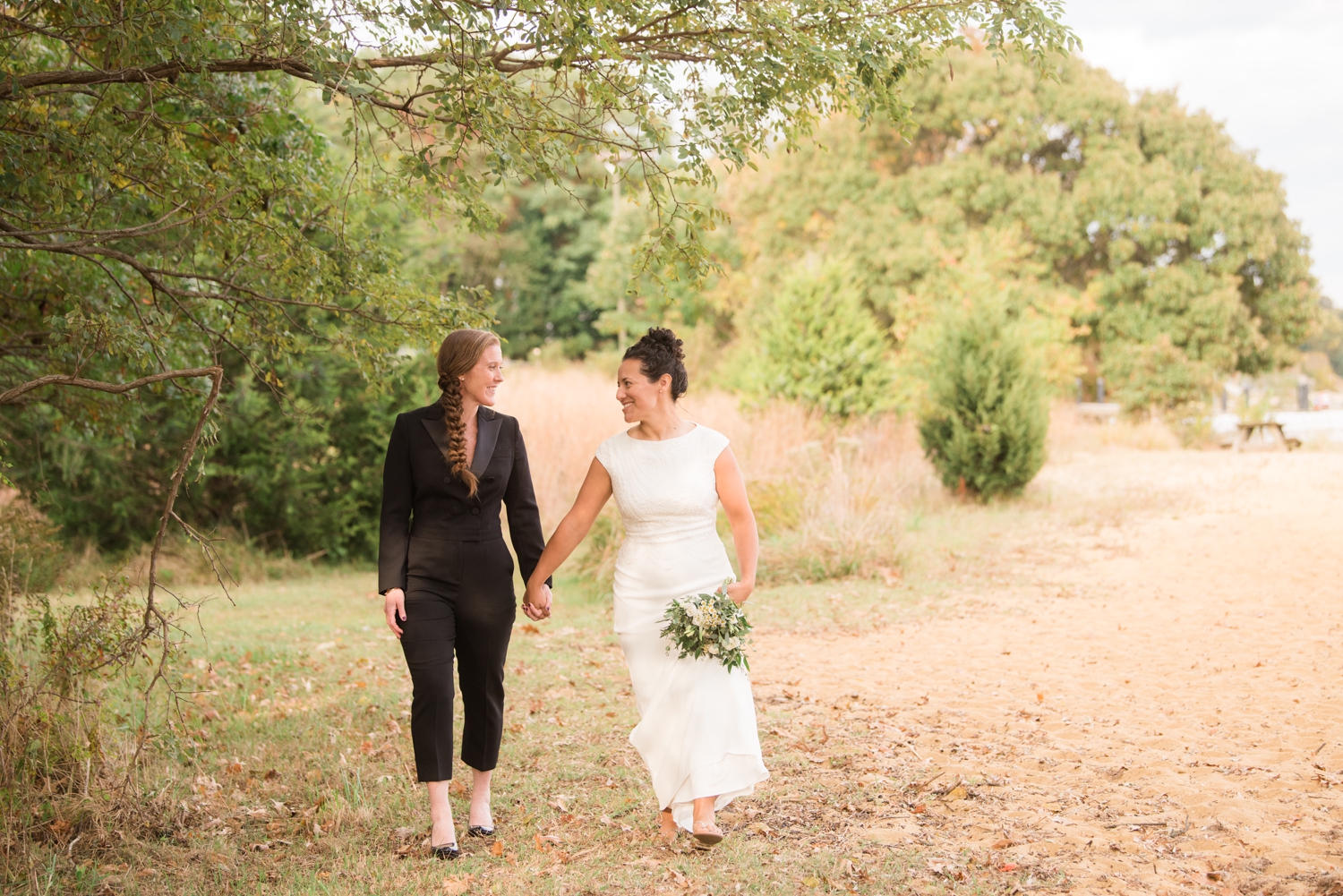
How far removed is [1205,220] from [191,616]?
25802 mm

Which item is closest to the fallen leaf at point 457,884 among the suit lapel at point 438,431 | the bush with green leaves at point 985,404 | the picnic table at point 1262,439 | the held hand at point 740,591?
the held hand at point 740,591

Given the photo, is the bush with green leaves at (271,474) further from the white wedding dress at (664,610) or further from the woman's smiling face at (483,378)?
the white wedding dress at (664,610)

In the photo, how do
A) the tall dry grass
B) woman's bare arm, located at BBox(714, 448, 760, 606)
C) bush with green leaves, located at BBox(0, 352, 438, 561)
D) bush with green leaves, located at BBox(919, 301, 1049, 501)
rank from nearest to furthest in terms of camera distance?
woman's bare arm, located at BBox(714, 448, 760, 606) < the tall dry grass < bush with green leaves, located at BBox(0, 352, 438, 561) < bush with green leaves, located at BBox(919, 301, 1049, 501)

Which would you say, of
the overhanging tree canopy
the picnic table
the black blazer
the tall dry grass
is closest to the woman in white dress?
the black blazer

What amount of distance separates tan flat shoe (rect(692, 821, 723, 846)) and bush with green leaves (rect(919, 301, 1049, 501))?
11840 millimetres

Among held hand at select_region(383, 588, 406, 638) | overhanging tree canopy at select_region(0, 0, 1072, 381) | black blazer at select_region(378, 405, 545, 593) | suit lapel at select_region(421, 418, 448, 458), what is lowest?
held hand at select_region(383, 588, 406, 638)

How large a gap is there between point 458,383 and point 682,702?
1528mm

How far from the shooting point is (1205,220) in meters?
27.1

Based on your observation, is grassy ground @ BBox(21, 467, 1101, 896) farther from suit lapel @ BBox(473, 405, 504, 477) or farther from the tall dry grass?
the tall dry grass

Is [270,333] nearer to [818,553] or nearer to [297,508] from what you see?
[818,553]

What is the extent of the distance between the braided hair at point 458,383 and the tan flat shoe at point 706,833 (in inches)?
60.4

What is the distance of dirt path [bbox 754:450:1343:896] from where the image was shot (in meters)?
4.12

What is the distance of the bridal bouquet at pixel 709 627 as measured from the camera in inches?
159

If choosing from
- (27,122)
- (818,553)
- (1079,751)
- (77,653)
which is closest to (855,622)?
(818,553)
